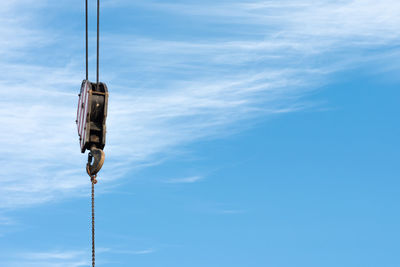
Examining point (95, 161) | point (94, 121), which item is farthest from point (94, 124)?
point (95, 161)

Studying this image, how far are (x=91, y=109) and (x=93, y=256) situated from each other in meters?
3.72

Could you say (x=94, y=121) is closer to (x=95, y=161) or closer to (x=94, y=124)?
(x=94, y=124)

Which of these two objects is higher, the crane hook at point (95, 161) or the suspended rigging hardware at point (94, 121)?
the suspended rigging hardware at point (94, 121)

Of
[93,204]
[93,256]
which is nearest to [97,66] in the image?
[93,204]

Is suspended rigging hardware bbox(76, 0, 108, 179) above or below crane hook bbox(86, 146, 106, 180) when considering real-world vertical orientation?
above

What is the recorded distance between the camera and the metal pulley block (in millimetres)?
14766

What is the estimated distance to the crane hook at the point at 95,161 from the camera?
1455cm

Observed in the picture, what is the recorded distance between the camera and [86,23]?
16.0 m

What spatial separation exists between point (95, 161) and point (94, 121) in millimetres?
1050

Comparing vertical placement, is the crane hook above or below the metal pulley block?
below

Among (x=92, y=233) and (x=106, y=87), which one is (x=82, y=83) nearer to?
(x=106, y=87)

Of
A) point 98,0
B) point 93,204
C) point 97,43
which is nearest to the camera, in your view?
point 93,204

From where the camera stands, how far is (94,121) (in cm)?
1491

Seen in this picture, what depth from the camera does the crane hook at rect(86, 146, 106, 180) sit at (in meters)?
14.5
